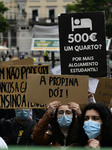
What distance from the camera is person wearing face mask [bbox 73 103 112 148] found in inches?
138

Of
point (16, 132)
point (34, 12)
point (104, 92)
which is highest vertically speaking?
point (34, 12)

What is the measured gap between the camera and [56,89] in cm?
435

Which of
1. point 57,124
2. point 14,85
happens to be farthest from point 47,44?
point 57,124

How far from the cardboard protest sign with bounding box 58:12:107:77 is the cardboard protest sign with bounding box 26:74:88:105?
65 centimetres

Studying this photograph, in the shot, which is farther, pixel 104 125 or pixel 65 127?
pixel 65 127

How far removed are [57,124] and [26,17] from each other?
6325 centimetres

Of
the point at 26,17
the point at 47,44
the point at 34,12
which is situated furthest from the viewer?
the point at 34,12

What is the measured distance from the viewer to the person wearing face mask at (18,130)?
4613 millimetres

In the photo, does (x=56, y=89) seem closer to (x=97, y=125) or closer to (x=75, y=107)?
(x=75, y=107)

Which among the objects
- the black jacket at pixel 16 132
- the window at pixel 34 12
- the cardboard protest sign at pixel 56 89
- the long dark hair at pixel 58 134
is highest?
the window at pixel 34 12

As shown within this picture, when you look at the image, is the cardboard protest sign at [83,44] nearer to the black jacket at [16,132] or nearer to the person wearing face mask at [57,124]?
the black jacket at [16,132]

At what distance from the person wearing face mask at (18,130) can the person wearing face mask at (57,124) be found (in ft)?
1.95

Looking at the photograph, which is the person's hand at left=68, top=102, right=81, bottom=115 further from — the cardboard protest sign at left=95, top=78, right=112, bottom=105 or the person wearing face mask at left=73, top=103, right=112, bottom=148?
the cardboard protest sign at left=95, top=78, right=112, bottom=105

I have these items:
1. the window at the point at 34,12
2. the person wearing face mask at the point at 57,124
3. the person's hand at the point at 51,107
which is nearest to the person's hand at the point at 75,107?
the person wearing face mask at the point at 57,124
